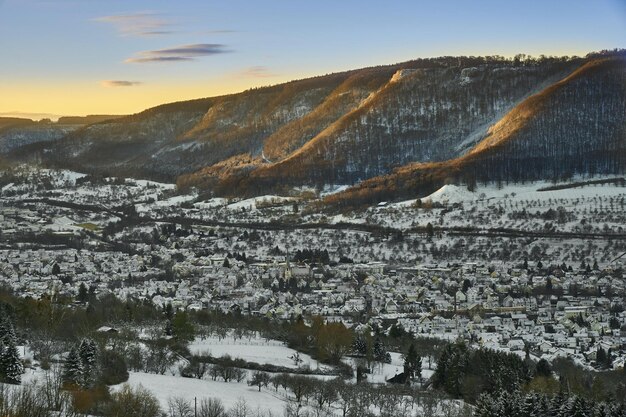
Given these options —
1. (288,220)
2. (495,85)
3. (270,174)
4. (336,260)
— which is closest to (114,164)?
(270,174)

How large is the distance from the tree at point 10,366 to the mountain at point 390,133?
48725mm

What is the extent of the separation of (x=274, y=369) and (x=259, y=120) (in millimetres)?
94635

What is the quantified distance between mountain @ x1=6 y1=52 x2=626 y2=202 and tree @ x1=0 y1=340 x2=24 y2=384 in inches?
1918

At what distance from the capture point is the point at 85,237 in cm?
6056

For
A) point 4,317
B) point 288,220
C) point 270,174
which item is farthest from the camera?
point 270,174

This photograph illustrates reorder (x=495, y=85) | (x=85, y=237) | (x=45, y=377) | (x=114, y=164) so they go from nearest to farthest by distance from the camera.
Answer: (x=45, y=377), (x=85, y=237), (x=495, y=85), (x=114, y=164)

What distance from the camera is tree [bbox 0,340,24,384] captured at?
70.0 ft

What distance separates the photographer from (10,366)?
21.7 meters

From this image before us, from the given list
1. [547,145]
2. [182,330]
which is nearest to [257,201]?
[547,145]

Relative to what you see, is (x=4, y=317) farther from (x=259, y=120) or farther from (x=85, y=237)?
(x=259, y=120)

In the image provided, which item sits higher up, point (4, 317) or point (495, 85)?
point (495, 85)

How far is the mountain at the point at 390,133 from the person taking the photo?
7538 cm

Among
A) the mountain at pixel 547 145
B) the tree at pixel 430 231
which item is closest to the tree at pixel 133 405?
the tree at pixel 430 231

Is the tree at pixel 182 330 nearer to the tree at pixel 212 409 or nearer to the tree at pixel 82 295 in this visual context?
the tree at pixel 212 409
